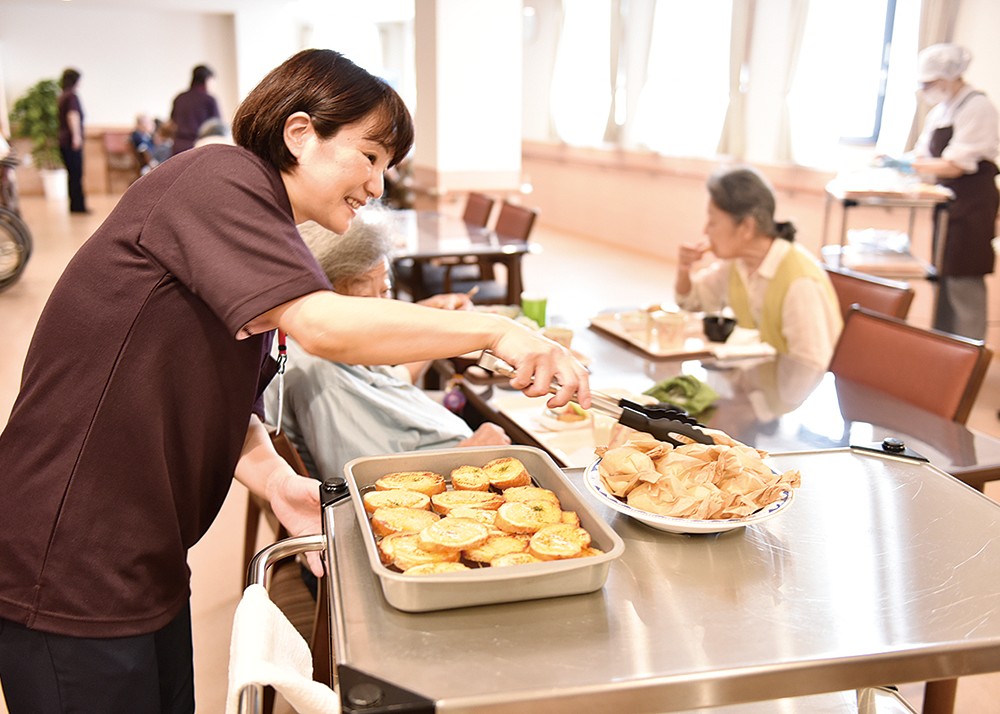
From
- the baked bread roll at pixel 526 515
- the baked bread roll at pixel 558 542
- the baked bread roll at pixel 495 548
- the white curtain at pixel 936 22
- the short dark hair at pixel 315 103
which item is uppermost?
the white curtain at pixel 936 22

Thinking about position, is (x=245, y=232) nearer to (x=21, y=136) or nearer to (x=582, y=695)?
(x=582, y=695)

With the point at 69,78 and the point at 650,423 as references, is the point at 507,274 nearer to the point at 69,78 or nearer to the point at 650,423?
the point at 650,423

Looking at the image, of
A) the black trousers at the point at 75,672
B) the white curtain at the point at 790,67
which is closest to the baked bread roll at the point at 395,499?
the black trousers at the point at 75,672

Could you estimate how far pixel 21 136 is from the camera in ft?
43.0

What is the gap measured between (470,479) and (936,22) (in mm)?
5569

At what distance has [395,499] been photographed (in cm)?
115

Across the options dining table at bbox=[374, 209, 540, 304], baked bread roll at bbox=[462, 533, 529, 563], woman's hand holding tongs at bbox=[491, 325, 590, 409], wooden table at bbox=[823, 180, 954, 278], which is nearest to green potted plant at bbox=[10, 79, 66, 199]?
dining table at bbox=[374, 209, 540, 304]

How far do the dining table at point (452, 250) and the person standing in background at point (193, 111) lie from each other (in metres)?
5.13

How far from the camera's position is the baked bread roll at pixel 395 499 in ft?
3.72

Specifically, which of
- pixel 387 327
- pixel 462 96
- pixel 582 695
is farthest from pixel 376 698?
pixel 462 96

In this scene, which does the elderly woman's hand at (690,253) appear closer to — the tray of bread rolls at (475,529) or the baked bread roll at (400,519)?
the tray of bread rolls at (475,529)

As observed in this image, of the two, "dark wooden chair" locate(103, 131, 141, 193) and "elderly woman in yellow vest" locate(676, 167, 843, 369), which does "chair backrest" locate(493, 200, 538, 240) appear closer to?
"elderly woman in yellow vest" locate(676, 167, 843, 369)

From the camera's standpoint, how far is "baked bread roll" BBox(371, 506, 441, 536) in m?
1.07

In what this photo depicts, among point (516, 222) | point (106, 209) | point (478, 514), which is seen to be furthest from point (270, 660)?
point (106, 209)
